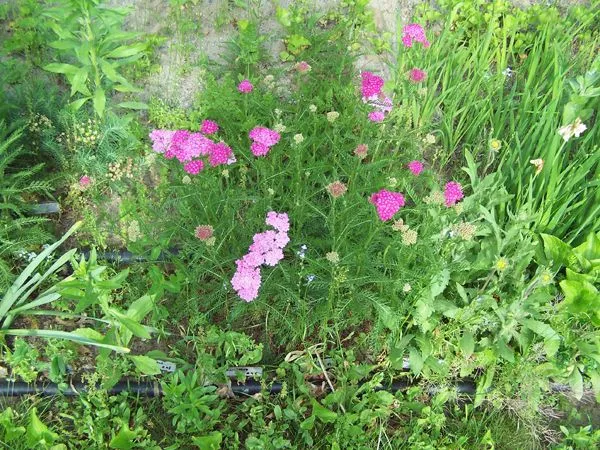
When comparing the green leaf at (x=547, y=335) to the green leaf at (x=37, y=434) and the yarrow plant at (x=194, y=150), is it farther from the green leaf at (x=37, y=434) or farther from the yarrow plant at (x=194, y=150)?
the green leaf at (x=37, y=434)

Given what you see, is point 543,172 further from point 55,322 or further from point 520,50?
point 55,322

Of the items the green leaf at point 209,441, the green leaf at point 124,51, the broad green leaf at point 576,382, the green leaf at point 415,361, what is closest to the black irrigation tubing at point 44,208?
the green leaf at point 124,51

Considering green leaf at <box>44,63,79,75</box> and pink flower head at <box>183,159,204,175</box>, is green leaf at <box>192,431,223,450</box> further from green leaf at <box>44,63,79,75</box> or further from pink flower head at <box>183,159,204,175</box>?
green leaf at <box>44,63,79,75</box>

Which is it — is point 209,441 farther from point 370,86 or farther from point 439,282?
point 370,86

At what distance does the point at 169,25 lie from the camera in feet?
10.1

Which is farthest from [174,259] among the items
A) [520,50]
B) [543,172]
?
[520,50]

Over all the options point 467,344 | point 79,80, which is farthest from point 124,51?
point 467,344

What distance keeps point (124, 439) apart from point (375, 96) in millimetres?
1570

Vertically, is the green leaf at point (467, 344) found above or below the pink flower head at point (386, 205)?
below

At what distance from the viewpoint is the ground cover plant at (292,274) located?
1968mm

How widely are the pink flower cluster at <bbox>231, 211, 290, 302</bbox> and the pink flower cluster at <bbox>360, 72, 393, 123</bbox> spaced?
597mm

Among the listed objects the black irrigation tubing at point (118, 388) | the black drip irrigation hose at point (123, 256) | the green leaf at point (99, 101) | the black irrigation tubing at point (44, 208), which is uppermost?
the green leaf at point (99, 101)

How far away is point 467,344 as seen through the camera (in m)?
2.10

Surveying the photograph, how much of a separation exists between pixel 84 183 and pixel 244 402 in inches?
41.2
